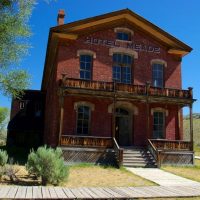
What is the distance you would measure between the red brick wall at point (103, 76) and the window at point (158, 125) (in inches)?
17.3

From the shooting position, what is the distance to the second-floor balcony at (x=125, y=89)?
19766mm

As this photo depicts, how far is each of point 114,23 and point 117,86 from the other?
219 inches

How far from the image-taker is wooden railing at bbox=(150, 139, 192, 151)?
2097cm

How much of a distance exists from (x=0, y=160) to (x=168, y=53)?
15.8 metres

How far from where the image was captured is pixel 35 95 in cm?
3331

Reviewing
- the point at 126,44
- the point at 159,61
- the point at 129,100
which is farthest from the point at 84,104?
the point at 159,61

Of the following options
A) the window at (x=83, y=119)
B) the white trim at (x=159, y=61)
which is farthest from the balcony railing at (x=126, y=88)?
the white trim at (x=159, y=61)

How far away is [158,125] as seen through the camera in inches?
918

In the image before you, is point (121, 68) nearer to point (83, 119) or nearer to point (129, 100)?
point (129, 100)

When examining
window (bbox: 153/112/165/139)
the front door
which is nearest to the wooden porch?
window (bbox: 153/112/165/139)

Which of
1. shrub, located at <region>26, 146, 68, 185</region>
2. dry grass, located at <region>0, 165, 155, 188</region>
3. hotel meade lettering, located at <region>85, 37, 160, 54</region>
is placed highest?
hotel meade lettering, located at <region>85, 37, 160, 54</region>

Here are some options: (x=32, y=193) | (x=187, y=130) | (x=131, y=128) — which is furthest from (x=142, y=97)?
(x=187, y=130)

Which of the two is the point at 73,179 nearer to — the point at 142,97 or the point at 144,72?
the point at 142,97

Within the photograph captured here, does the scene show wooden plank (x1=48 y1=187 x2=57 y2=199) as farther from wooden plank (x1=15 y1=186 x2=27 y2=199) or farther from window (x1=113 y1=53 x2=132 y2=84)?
window (x1=113 y1=53 x2=132 y2=84)
